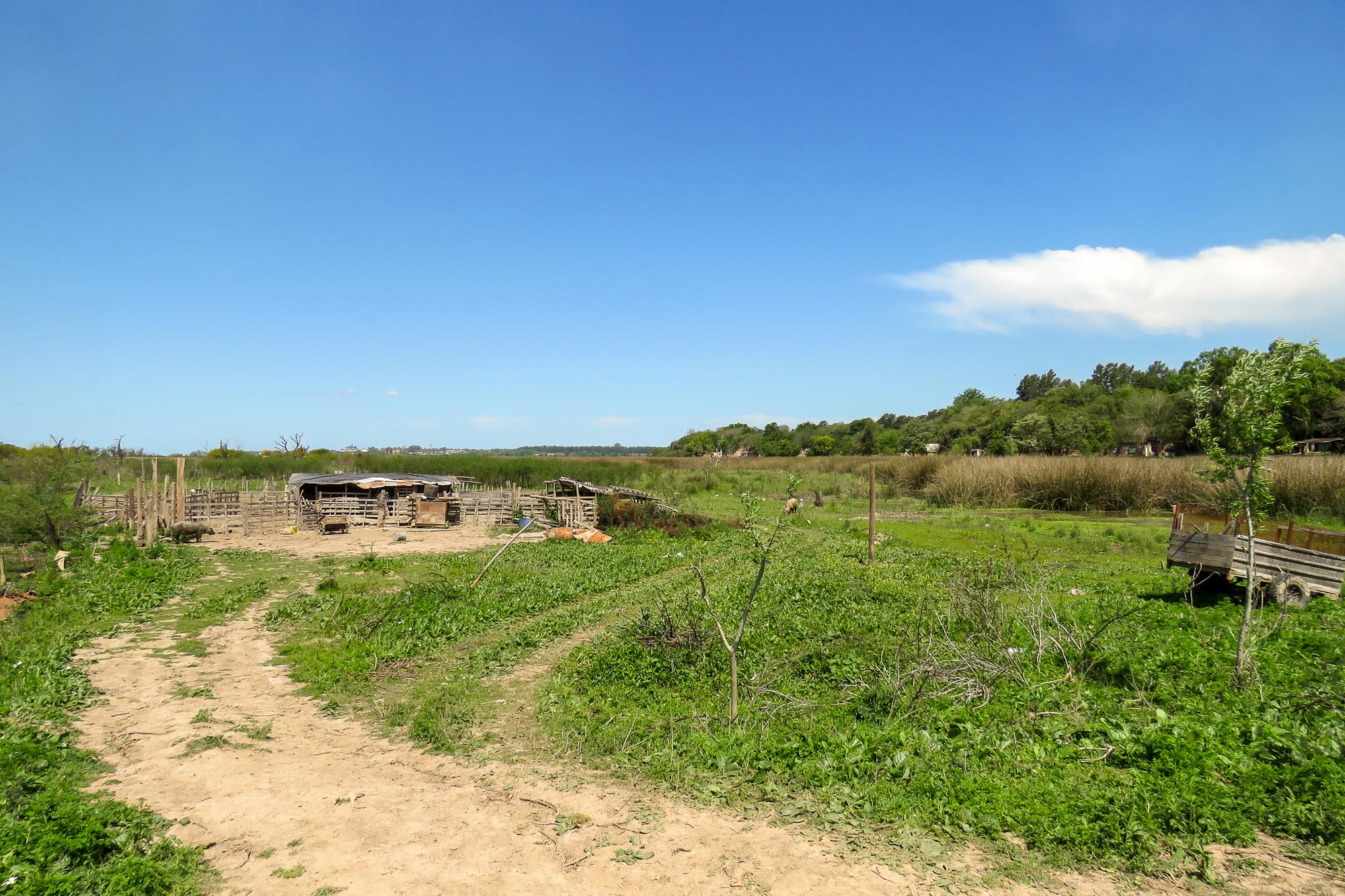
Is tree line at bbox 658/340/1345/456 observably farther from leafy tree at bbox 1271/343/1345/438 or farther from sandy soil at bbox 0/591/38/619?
sandy soil at bbox 0/591/38/619

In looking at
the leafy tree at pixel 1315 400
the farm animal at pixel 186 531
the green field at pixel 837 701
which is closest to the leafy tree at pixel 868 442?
the leafy tree at pixel 1315 400

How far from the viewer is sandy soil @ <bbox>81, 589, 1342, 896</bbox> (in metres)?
5.08

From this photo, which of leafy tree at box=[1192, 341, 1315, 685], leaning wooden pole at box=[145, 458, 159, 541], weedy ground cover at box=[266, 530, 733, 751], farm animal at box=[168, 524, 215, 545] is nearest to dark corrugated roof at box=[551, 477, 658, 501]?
weedy ground cover at box=[266, 530, 733, 751]

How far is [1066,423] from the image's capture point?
58750mm

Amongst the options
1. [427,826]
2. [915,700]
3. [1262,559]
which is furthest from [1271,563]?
[427,826]

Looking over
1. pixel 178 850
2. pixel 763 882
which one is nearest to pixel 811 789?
pixel 763 882

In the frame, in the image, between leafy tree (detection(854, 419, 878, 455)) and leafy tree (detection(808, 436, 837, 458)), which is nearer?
leafy tree (detection(854, 419, 878, 455))

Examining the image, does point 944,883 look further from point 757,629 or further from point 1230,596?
point 1230,596

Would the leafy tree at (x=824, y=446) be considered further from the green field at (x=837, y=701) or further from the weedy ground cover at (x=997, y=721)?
the weedy ground cover at (x=997, y=721)

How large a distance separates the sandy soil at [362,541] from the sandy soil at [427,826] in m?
15.7

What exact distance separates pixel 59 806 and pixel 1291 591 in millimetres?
16677

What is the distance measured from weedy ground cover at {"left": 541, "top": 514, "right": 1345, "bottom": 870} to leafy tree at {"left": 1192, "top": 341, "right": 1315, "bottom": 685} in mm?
1475

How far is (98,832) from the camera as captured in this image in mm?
5227

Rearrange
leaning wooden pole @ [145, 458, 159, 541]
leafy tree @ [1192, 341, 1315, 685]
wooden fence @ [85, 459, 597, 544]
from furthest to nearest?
wooden fence @ [85, 459, 597, 544]
leaning wooden pole @ [145, 458, 159, 541]
leafy tree @ [1192, 341, 1315, 685]
